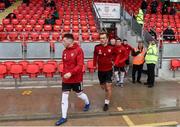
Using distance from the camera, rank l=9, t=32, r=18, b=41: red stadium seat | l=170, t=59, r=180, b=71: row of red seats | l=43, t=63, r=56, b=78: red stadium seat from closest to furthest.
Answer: l=43, t=63, r=56, b=78: red stadium seat, l=170, t=59, r=180, b=71: row of red seats, l=9, t=32, r=18, b=41: red stadium seat

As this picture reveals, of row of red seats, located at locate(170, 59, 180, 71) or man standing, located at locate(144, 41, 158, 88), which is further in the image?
row of red seats, located at locate(170, 59, 180, 71)

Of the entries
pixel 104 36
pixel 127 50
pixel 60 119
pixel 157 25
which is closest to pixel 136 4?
pixel 157 25

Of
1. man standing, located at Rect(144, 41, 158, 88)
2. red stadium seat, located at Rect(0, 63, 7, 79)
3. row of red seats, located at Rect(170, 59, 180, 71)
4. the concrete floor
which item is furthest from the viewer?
row of red seats, located at Rect(170, 59, 180, 71)

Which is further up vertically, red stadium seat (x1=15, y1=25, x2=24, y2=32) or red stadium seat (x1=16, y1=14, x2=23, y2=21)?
red stadium seat (x1=16, y1=14, x2=23, y2=21)

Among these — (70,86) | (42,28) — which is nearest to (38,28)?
(42,28)

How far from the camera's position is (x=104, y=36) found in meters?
8.27

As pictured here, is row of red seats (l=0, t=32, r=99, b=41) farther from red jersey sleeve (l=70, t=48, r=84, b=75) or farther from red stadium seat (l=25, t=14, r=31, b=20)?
red jersey sleeve (l=70, t=48, r=84, b=75)

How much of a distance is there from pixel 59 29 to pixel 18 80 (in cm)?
478

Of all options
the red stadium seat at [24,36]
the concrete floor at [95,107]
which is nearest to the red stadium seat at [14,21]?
the red stadium seat at [24,36]

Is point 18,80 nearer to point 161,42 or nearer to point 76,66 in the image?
point 76,66

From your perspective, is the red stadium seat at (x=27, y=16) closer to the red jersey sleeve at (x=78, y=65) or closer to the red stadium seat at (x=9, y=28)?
the red stadium seat at (x=9, y=28)

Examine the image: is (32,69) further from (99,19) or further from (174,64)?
(99,19)

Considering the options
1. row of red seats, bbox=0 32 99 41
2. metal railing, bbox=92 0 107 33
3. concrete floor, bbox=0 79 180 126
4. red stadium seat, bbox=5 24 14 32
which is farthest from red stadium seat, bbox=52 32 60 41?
concrete floor, bbox=0 79 180 126

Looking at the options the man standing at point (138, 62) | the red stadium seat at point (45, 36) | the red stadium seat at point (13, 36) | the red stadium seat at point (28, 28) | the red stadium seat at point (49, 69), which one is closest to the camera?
the red stadium seat at point (49, 69)
